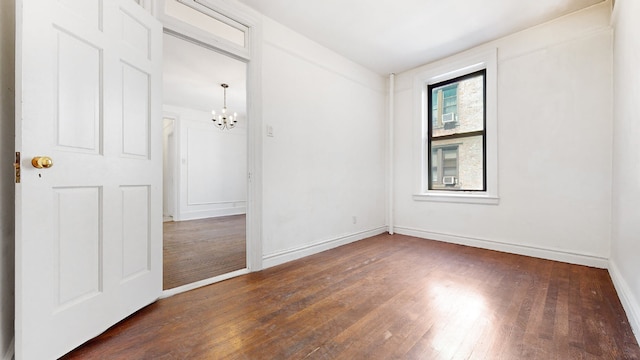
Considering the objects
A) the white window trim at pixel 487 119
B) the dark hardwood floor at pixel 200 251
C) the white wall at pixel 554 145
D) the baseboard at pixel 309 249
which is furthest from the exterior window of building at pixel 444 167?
the dark hardwood floor at pixel 200 251

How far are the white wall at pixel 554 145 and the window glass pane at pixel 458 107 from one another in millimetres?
349

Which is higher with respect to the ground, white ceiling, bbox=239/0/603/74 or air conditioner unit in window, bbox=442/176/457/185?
white ceiling, bbox=239/0/603/74

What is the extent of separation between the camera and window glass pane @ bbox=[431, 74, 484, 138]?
3.62 metres

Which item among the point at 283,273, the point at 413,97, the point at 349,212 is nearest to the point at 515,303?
the point at 283,273

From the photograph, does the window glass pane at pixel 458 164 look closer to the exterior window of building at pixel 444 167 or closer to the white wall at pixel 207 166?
the exterior window of building at pixel 444 167

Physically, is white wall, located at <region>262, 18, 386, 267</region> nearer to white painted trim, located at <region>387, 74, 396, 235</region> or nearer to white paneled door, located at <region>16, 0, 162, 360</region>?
white painted trim, located at <region>387, 74, 396, 235</region>

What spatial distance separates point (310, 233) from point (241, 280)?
1.07 m

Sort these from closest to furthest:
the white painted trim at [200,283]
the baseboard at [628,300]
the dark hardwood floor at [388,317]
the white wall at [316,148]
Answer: the dark hardwood floor at [388,317], the baseboard at [628,300], the white painted trim at [200,283], the white wall at [316,148]

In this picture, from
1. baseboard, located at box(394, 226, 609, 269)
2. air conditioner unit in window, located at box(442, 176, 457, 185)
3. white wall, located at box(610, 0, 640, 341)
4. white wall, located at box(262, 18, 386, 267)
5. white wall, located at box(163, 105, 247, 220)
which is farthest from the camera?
white wall, located at box(163, 105, 247, 220)

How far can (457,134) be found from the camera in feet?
12.4

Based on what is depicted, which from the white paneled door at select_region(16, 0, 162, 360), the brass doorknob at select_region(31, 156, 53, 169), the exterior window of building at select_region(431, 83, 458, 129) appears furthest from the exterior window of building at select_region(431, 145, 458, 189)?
the brass doorknob at select_region(31, 156, 53, 169)

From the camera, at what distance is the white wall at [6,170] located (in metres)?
1.26

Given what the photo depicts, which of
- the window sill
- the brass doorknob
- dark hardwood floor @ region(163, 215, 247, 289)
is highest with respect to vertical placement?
the brass doorknob

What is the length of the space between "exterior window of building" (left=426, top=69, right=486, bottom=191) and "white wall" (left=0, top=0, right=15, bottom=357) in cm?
433
